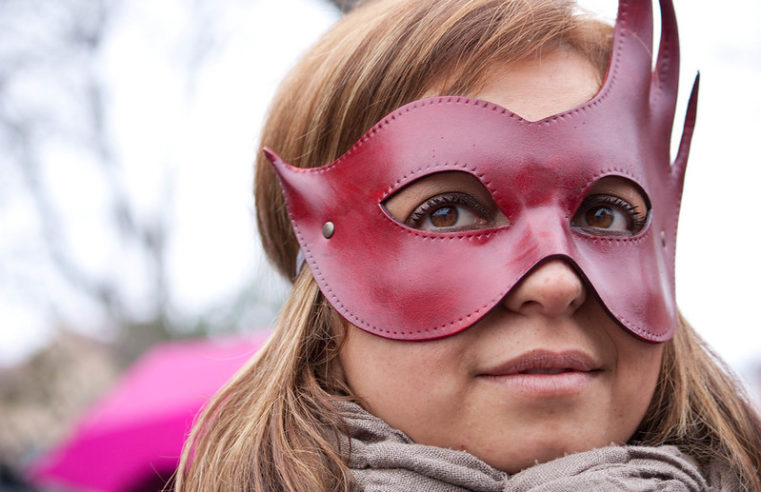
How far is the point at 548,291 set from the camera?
1.28 meters

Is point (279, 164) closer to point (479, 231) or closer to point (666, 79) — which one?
point (479, 231)

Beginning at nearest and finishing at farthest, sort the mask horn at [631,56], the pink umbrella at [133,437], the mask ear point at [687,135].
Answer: the mask horn at [631,56] → the mask ear point at [687,135] → the pink umbrella at [133,437]

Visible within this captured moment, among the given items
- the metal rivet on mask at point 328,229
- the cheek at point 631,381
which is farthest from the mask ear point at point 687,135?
the metal rivet on mask at point 328,229

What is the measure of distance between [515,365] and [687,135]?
837 mm

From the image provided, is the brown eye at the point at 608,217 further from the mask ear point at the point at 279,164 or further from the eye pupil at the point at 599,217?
the mask ear point at the point at 279,164

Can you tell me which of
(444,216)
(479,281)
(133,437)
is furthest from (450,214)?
(133,437)

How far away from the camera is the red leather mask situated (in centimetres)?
133

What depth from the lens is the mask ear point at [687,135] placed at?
1666mm

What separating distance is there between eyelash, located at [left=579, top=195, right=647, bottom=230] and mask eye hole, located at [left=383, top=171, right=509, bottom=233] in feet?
0.64

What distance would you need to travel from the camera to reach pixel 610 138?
4.71 ft

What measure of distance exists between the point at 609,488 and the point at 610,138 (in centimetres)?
69

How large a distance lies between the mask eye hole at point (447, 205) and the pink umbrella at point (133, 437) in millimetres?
1885

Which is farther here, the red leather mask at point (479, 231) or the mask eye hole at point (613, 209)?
the mask eye hole at point (613, 209)

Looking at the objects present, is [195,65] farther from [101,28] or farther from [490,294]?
[490,294]
